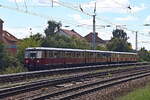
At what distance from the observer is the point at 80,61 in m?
44.9

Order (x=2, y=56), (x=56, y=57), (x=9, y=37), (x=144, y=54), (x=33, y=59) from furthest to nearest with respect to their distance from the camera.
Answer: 1. (x=144, y=54)
2. (x=9, y=37)
3. (x=56, y=57)
4. (x=33, y=59)
5. (x=2, y=56)

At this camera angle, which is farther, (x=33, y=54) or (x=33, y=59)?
(x=33, y=54)

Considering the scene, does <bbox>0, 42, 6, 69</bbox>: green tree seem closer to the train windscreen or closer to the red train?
the red train

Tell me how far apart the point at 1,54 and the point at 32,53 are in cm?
368

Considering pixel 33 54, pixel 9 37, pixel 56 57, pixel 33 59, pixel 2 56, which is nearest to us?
pixel 2 56

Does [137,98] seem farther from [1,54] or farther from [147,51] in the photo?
[147,51]

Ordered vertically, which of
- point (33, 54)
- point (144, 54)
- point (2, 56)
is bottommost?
point (2, 56)

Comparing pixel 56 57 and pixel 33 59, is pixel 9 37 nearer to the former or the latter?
pixel 56 57

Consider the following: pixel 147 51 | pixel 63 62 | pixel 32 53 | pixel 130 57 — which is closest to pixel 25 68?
pixel 32 53

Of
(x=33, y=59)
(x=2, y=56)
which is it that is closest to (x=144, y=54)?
(x=33, y=59)

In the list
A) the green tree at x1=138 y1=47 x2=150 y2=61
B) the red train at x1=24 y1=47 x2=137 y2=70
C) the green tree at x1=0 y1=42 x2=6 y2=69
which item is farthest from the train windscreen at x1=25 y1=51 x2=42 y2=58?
the green tree at x1=138 y1=47 x2=150 y2=61

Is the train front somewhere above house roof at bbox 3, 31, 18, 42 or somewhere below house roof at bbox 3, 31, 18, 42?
below

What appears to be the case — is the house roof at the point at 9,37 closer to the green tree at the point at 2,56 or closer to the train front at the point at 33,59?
the train front at the point at 33,59

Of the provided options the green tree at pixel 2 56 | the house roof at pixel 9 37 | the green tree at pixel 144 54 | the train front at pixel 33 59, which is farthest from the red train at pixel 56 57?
the green tree at pixel 144 54
